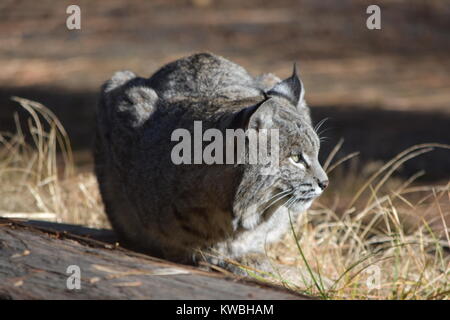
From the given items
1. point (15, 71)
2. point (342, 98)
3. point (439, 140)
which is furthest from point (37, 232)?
point (15, 71)

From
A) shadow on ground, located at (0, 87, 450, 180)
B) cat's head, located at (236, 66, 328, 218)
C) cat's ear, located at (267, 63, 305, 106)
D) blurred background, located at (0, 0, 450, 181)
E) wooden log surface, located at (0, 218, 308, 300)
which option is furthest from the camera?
blurred background, located at (0, 0, 450, 181)

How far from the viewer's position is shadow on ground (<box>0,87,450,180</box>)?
9055 millimetres

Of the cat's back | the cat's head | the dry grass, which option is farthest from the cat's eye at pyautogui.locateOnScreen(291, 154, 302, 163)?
the cat's back

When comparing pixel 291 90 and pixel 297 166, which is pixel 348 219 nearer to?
pixel 291 90

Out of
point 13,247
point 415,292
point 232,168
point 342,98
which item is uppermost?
point 342,98

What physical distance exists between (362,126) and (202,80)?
4.92 m

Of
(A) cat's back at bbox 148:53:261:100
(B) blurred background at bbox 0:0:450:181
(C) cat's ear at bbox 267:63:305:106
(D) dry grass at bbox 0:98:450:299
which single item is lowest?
(D) dry grass at bbox 0:98:450:299

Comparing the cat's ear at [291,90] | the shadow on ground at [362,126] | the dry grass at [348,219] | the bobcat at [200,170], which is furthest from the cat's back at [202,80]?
the shadow on ground at [362,126]

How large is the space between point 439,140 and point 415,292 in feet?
17.2

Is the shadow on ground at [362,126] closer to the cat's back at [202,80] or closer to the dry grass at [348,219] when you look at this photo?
the dry grass at [348,219]

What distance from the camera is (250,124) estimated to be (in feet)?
15.2

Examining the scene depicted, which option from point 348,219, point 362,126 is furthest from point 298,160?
point 362,126

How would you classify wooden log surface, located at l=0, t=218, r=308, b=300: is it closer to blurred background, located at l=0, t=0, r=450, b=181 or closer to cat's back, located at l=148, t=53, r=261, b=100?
cat's back, located at l=148, t=53, r=261, b=100

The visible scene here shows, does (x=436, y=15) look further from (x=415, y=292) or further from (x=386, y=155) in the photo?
(x=415, y=292)
